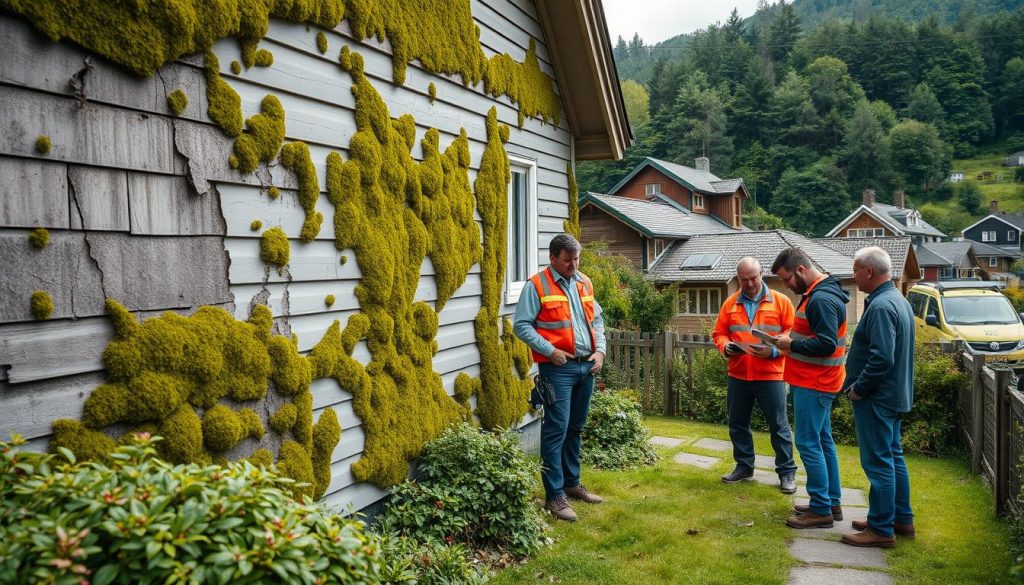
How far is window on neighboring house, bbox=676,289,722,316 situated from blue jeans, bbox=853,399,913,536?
2613 centimetres

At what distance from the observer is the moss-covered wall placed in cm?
303

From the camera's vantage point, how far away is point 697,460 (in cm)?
762

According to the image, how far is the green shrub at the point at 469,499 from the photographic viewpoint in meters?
4.60

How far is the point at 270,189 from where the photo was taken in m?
3.84

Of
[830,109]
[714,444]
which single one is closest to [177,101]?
[714,444]

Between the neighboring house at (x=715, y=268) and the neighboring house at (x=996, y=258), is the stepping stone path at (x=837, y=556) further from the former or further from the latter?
the neighboring house at (x=996, y=258)

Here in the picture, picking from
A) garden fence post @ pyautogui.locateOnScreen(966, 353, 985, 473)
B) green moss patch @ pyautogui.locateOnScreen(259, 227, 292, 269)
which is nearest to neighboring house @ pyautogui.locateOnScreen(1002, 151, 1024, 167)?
garden fence post @ pyautogui.locateOnScreen(966, 353, 985, 473)

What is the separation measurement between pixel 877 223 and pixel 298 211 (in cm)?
6768

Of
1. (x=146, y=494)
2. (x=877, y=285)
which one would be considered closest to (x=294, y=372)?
(x=146, y=494)

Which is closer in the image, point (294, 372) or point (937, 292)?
point (294, 372)

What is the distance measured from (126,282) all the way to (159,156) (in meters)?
0.61

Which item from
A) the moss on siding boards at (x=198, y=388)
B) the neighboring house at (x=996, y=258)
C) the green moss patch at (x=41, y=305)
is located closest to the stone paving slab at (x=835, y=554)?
the moss on siding boards at (x=198, y=388)

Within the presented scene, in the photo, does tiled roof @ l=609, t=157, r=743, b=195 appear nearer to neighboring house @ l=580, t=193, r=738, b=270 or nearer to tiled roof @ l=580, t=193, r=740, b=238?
tiled roof @ l=580, t=193, r=740, b=238

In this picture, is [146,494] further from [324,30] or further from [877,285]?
[877,285]
